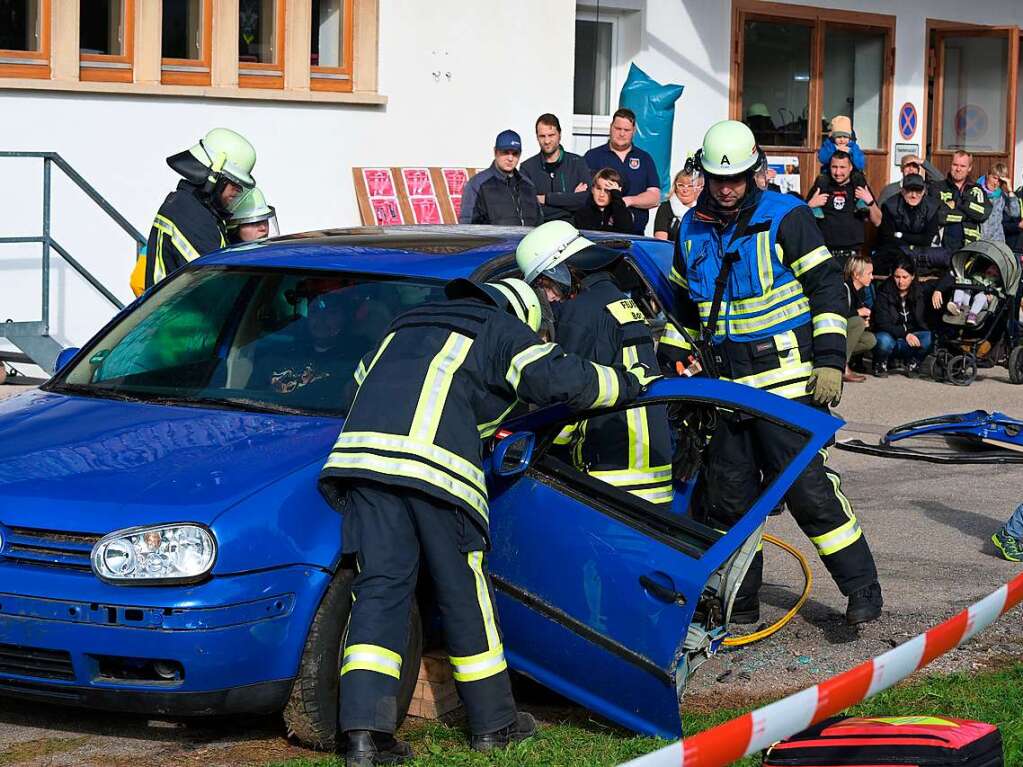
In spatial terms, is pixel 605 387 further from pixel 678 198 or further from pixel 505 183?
pixel 678 198

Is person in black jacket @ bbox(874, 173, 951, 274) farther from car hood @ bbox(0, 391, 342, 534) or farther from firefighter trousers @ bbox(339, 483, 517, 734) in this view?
firefighter trousers @ bbox(339, 483, 517, 734)

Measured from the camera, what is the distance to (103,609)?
4605 millimetres

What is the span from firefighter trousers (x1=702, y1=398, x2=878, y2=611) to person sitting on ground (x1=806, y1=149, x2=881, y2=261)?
8806mm

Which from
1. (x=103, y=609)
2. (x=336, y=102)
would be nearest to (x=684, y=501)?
(x=103, y=609)

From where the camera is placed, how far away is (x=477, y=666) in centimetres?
484

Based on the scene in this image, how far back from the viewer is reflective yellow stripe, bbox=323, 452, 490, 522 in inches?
186

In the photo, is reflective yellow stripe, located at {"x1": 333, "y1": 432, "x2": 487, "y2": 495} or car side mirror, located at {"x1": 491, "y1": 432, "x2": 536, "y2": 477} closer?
reflective yellow stripe, located at {"x1": 333, "y1": 432, "x2": 487, "y2": 495}

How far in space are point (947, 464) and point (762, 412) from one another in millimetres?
5320

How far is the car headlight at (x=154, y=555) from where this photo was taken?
4.61 meters

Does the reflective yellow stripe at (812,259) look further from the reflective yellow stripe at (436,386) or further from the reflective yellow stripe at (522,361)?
the reflective yellow stripe at (436,386)

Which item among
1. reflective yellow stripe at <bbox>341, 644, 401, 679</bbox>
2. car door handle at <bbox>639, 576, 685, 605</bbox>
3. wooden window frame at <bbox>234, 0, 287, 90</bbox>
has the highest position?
wooden window frame at <bbox>234, 0, 287, 90</bbox>

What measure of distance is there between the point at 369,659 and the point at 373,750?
0.27 meters

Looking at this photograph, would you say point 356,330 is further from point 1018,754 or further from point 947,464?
point 947,464

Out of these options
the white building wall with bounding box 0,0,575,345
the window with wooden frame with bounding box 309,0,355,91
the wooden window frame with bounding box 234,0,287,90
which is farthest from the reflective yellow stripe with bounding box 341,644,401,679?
the window with wooden frame with bounding box 309,0,355,91
